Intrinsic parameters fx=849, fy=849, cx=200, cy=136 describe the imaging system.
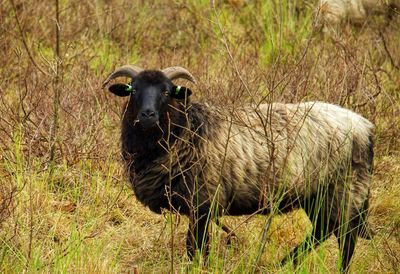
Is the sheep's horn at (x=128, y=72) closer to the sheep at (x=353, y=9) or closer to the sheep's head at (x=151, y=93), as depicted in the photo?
the sheep's head at (x=151, y=93)

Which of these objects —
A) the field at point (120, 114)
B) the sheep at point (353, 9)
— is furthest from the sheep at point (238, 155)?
the sheep at point (353, 9)

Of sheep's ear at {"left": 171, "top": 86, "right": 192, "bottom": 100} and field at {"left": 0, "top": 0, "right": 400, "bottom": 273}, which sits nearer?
field at {"left": 0, "top": 0, "right": 400, "bottom": 273}

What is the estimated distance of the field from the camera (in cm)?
515

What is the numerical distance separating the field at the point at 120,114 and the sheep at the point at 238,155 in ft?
0.77

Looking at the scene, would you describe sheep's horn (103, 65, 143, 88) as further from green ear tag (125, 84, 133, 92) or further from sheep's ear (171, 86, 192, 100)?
sheep's ear (171, 86, 192, 100)

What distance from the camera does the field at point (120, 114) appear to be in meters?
5.15

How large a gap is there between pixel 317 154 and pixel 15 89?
3751mm

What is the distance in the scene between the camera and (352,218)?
599 centimetres

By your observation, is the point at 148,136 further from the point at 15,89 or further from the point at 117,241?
the point at 15,89

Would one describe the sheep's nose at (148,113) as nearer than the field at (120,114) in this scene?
No

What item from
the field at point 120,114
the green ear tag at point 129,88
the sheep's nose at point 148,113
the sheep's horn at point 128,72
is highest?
the sheep's horn at point 128,72

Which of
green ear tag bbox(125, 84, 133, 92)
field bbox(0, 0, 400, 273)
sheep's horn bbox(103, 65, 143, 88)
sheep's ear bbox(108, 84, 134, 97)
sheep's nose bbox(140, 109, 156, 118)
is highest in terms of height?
sheep's horn bbox(103, 65, 143, 88)

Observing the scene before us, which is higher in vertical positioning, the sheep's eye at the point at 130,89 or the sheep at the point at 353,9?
the sheep at the point at 353,9

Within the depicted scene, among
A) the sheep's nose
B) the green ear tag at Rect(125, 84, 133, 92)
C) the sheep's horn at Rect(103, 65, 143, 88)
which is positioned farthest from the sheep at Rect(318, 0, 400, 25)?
the sheep's nose
